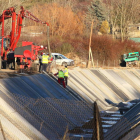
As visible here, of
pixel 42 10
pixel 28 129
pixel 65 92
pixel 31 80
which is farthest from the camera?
pixel 42 10

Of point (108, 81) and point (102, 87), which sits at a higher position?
point (108, 81)

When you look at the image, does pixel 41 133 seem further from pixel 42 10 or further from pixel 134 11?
pixel 134 11

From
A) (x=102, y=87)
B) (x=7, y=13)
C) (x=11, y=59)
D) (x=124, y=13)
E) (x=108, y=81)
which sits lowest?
(x=102, y=87)

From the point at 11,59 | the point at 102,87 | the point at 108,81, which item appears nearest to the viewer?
the point at 11,59

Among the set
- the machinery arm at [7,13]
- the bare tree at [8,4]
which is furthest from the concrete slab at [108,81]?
the bare tree at [8,4]

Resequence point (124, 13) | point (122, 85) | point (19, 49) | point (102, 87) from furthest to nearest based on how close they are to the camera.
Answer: point (124, 13) → point (122, 85) → point (102, 87) → point (19, 49)

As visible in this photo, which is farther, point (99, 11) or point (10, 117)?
point (99, 11)

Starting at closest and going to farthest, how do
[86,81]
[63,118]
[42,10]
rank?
[63,118] → [86,81] → [42,10]

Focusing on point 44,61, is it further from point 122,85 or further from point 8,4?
point 8,4

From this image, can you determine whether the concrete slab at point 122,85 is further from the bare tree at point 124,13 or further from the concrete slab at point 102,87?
the bare tree at point 124,13

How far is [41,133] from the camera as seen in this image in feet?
44.8

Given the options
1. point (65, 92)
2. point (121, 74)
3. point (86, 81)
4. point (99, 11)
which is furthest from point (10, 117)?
point (99, 11)

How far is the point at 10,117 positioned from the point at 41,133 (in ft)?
3.89

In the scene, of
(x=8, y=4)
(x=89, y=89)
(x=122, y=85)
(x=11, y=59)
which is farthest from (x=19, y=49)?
(x=8, y=4)
